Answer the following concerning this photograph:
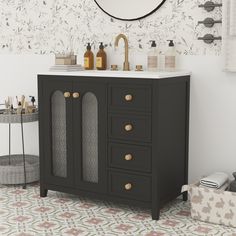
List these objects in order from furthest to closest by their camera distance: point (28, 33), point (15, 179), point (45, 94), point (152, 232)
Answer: point (28, 33), point (15, 179), point (45, 94), point (152, 232)

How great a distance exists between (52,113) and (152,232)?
1.13m

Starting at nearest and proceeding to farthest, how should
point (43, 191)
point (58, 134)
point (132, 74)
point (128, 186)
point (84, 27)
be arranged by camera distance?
point (132, 74), point (128, 186), point (58, 134), point (43, 191), point (84, 27)

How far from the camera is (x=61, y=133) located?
3523 millimetres

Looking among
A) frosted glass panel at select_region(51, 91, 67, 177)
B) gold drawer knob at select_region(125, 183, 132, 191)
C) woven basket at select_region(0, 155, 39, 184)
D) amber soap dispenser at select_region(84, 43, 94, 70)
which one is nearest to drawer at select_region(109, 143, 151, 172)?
gold drawer knob at select_region(125, 183, 132, 191)

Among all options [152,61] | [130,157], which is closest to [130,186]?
[130,157]

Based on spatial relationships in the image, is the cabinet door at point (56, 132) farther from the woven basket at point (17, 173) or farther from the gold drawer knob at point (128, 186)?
the gold drawer knob at point (128, 186)

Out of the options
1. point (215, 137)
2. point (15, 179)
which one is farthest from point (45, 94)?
point (215, 137)

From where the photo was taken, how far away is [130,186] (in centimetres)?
323

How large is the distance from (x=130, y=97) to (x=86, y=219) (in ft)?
2.71

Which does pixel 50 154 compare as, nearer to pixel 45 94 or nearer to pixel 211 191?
pixel 45 94

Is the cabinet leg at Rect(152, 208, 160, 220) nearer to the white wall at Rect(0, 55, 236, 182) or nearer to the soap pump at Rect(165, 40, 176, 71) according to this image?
the white wall at Rect(0, 55, 236, 182)

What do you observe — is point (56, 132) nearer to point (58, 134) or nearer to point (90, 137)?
point (58, 134)

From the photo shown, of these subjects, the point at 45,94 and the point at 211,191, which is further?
the point at 45,94

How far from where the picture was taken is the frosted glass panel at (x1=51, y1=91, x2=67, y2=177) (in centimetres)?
349
